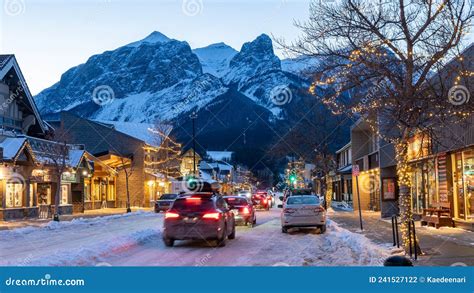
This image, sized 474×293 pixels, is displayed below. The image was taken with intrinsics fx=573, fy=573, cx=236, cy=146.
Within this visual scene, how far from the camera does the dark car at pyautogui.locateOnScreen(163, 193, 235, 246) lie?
17.4 meters

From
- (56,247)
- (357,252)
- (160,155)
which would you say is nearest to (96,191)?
(160,155)

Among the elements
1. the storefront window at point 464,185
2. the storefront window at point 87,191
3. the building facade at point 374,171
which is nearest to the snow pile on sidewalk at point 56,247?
the storefront window at point 464,185

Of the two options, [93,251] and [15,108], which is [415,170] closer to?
[93,251]

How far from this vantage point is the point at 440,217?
71.8ft

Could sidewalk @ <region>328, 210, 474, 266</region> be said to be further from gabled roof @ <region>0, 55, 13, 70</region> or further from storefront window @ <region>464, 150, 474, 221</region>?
gabled roof @ <region>0, 55, 13, 70</region>

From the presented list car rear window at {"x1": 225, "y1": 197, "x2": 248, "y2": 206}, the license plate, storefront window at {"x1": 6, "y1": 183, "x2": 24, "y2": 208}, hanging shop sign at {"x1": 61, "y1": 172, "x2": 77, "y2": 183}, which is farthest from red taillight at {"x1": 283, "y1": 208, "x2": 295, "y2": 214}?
hanging shop sign at {"x1": 61, "y1": 172, "x2": 77, "y2": 183}

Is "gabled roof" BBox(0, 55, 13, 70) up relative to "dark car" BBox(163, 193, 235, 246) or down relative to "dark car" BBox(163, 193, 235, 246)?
up

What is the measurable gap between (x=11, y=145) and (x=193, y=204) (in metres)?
21.5

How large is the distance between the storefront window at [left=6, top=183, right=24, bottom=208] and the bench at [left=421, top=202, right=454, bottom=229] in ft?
80.2

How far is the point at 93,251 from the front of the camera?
48.1 ft

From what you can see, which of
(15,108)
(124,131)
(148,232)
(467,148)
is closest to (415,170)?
(467,148)

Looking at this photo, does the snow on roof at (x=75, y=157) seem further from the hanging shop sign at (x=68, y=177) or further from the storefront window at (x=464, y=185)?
the storefront window at (x=464, y=185)

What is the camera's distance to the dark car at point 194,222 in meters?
17.4

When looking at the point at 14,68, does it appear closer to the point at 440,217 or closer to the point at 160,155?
the point at 160,155
